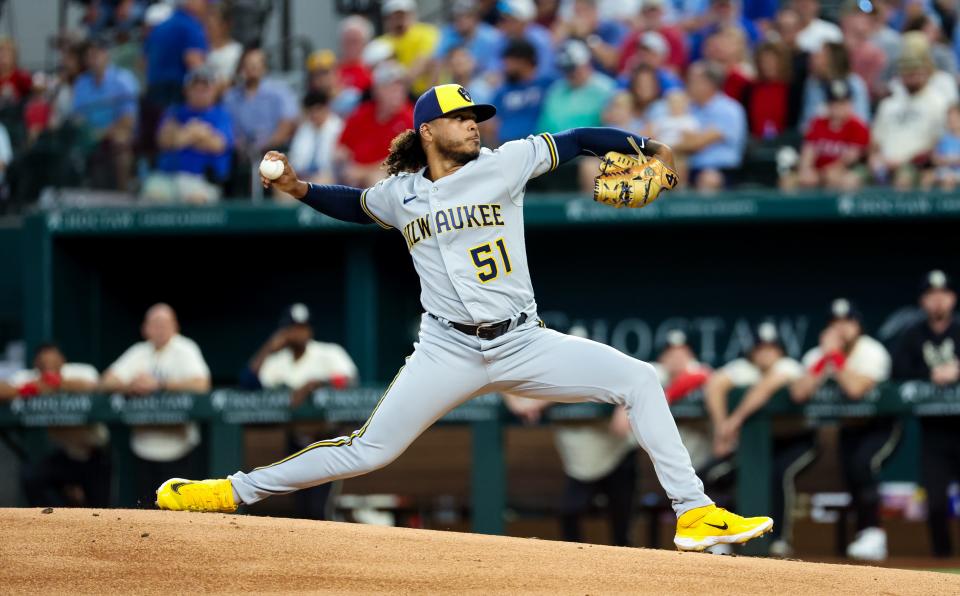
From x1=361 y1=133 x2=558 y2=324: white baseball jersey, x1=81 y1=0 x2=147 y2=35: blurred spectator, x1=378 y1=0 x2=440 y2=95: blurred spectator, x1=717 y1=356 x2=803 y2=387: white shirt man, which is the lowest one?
x1=717 y1=356 x2=803 y2=387: white shirt man

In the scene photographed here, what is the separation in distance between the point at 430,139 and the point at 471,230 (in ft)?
1.32

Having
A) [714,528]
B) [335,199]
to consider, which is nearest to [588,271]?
[335,199]

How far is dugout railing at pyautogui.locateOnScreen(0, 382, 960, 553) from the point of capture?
9.04 meters

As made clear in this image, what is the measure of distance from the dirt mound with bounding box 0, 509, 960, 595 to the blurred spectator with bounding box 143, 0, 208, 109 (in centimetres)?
678

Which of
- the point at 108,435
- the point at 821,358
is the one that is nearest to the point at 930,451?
the point at 821,358

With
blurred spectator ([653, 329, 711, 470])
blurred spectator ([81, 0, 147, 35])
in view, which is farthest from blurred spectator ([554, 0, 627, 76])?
blurred spectator ([81, 0, 147, 35])

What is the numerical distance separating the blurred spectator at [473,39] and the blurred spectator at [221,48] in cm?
169

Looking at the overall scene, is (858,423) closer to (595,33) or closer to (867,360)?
(867,360)

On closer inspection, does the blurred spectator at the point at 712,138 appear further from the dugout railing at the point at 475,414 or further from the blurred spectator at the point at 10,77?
the blurred spectator at the point at 10,77

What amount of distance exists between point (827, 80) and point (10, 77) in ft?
24.2

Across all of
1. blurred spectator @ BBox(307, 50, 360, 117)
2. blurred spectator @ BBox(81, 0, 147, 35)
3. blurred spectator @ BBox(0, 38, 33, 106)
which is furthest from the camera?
blurred spectator @ BBox(81, 0, 147, 35)

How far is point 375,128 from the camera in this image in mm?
10492

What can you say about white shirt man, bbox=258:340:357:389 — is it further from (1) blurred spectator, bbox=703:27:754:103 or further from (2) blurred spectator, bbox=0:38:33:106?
(2) blurred spectator, bbox=0:38:33:106

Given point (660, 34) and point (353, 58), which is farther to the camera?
point (353, 58)
